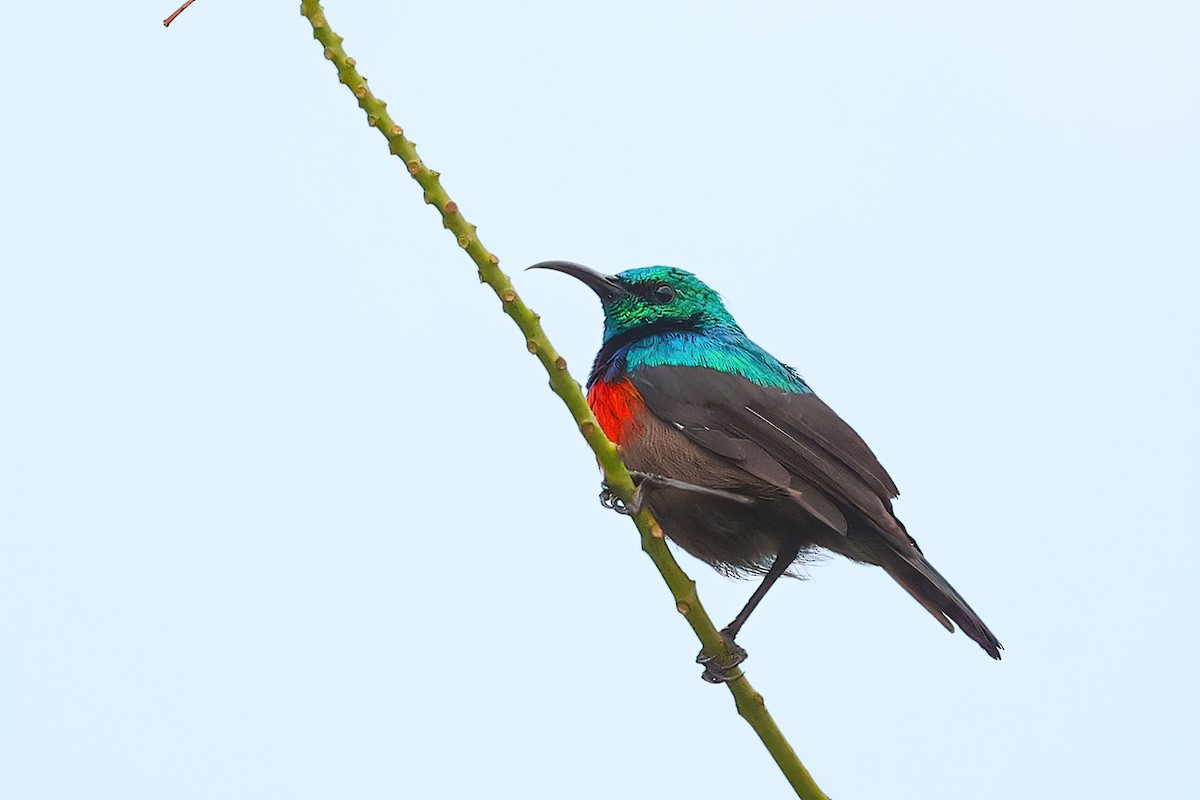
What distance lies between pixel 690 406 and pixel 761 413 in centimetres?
27

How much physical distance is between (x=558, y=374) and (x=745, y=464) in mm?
1857

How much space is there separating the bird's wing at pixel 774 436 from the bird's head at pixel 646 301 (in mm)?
337

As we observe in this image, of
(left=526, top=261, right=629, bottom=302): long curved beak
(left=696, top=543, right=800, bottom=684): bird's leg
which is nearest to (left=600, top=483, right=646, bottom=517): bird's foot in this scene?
(left=696, top=543, right=800, bottom=684): bird's leg

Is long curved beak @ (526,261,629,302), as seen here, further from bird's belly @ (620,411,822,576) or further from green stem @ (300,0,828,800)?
green stem @ (300,0,828,800)

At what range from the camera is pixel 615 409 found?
16.4 feet

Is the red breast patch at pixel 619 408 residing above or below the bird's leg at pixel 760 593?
above

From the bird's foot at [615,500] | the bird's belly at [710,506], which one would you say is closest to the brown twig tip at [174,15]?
the bird's foot at [615,500]

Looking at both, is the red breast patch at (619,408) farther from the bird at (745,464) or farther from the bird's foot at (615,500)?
the bird's foot at (615,500)

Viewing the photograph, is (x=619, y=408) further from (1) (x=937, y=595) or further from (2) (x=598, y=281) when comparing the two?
(1) (x=937, y=595)

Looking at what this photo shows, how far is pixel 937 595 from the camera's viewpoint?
15.7ft

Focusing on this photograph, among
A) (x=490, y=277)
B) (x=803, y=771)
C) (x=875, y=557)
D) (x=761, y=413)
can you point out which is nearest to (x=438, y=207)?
(x=490, y=277)

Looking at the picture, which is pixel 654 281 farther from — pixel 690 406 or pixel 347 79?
pixel 347 79

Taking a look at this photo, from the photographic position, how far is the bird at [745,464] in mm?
4746

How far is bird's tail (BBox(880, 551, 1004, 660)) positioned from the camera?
4686 mm
